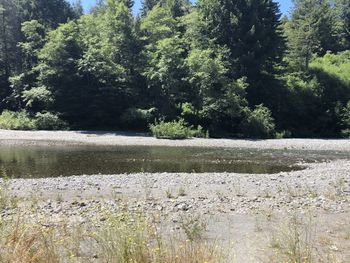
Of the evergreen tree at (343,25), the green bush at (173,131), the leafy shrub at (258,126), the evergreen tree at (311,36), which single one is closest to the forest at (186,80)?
the leafy shrub at (258,126)

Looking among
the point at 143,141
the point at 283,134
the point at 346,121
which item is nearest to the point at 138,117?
the point at 143,141

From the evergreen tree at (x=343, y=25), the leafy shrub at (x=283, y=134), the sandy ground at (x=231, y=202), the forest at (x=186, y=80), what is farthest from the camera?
the evergreen tree at (x=343, y=25)

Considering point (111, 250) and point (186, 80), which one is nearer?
point (111, 250)

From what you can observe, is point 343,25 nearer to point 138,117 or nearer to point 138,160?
point 138,117

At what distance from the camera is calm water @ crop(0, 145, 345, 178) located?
1961cm

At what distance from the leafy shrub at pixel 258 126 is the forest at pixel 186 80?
99 mm

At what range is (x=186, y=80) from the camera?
130ft

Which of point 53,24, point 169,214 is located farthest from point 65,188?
point 53,24

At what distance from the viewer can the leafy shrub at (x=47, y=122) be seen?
132ft

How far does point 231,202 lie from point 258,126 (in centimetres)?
2735

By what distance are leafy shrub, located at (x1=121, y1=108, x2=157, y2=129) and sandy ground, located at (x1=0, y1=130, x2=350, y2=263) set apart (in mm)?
23283

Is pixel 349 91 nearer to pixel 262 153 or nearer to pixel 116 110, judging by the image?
pixel 262 153

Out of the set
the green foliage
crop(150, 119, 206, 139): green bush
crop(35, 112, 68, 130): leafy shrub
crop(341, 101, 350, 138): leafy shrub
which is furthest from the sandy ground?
the green foliage

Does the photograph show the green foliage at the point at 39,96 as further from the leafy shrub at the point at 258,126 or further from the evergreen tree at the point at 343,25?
the evergreen tree at the point at 343,25
